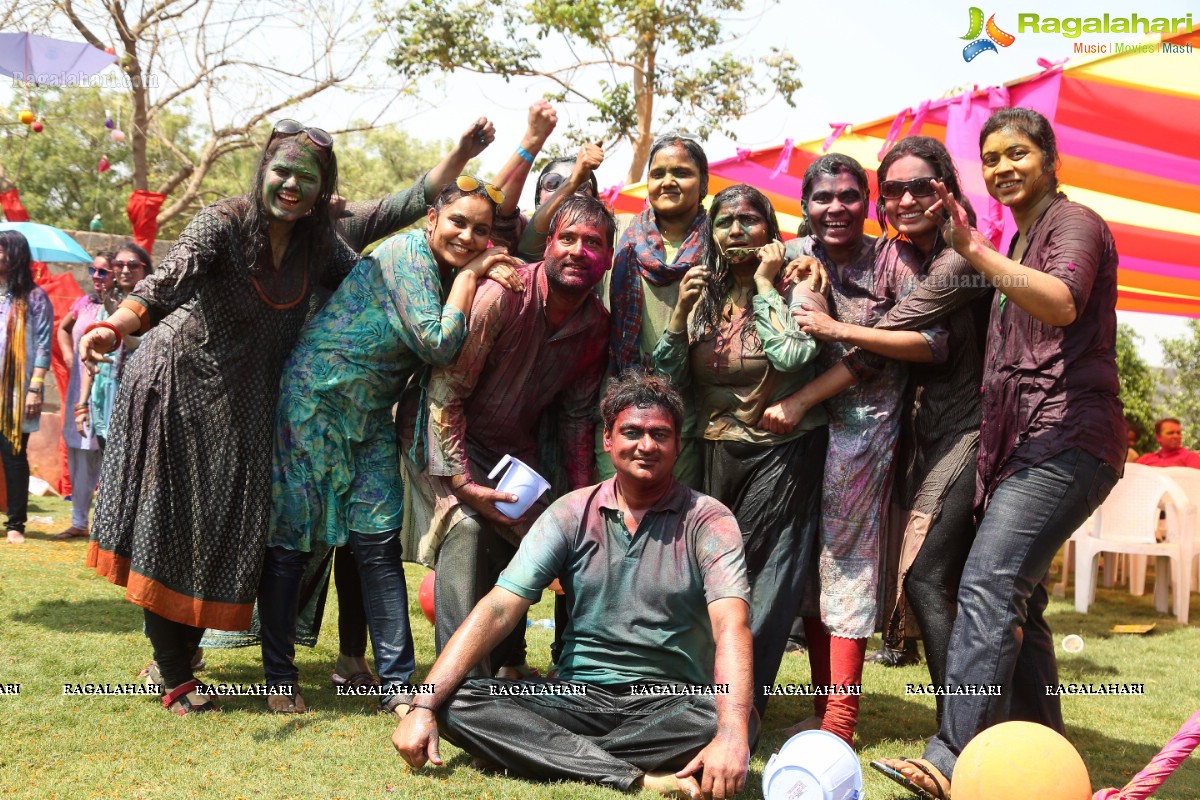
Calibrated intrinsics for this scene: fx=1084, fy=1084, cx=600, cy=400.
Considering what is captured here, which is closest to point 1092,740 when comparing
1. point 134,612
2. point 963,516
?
point 963,516

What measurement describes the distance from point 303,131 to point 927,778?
3.18m

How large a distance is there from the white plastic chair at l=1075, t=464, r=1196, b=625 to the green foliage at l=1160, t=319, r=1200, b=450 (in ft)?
26.8

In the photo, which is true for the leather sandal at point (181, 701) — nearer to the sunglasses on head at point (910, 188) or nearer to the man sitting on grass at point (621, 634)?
the man sitting on grass at point (621, 634)

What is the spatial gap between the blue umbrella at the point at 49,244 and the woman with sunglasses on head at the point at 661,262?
23.1 feet

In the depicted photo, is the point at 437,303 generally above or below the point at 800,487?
above

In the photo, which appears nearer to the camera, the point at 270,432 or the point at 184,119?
the point at 270,432

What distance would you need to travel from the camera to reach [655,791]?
11.0 feet

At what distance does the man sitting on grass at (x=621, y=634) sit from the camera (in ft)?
11.4

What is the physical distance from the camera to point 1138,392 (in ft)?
37.4

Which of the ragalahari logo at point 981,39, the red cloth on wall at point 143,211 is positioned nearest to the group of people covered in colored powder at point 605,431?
the ragalahari logo at point 981,39

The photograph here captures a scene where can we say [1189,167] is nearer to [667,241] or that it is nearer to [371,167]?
[667,241]

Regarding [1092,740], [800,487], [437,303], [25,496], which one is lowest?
[1092,740]

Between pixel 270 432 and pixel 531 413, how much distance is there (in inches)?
40.1

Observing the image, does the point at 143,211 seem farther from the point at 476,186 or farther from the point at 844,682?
the point at 844,682
